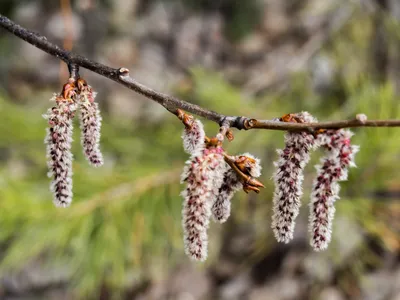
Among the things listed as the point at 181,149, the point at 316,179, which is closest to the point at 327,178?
the point at 316,179

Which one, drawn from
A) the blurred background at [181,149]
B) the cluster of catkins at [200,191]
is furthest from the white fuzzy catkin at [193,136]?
the blurred background at [181,149]

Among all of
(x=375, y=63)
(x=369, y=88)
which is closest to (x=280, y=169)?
(x=369, y=88)

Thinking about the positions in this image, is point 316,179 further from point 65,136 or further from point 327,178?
point 65,136

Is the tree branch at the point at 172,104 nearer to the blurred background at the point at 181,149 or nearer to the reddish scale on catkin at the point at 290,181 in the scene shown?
the reddish scale on catkin at the point at 290,181

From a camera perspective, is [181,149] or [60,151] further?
[181,149]

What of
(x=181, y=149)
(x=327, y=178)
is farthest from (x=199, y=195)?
(x=181, y=149)

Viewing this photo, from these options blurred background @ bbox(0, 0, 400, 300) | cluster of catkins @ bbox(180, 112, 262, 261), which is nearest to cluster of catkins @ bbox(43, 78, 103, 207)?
cluster of catkins @ bbox(180, 112, 262, 261)

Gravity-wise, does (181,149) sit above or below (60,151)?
above

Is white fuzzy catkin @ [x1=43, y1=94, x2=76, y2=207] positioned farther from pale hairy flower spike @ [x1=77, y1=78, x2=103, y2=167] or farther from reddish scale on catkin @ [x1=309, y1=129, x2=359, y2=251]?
reddish scale on catkin @ [x1=309, y1=129, x2=359, y2=251]
